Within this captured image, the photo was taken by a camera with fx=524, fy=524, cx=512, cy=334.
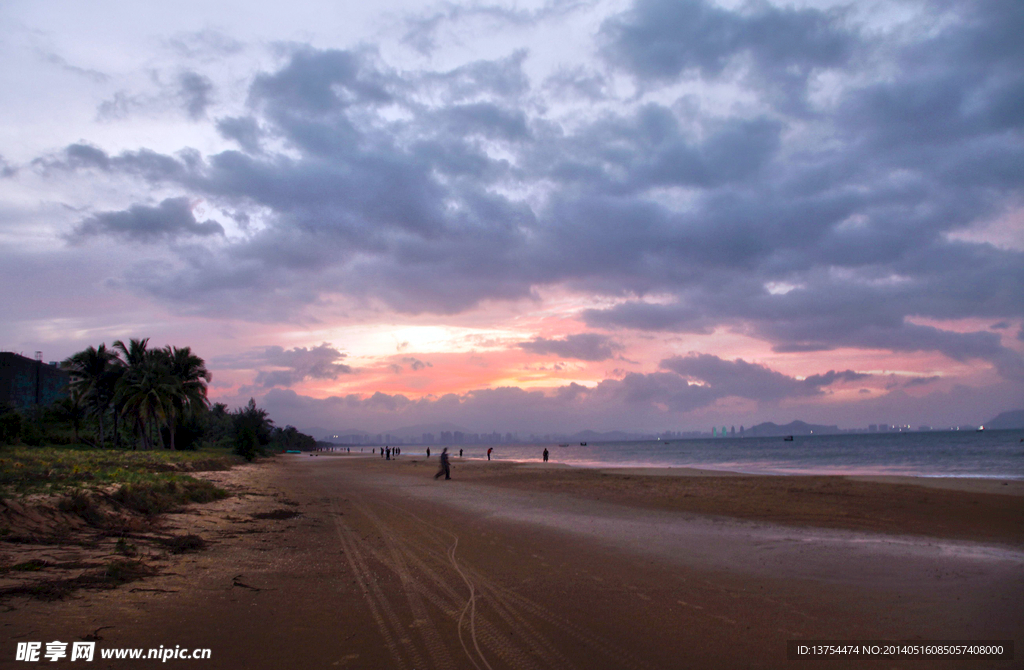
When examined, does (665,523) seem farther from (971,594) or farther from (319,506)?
(319,506)

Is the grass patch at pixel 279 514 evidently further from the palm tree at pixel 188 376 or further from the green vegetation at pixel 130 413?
the palm tree at pixel 188 376

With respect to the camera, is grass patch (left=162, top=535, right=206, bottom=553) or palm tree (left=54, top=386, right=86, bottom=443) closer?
grass patch (left=162, top=535, right=206, bottom=553)

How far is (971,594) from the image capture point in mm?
7234

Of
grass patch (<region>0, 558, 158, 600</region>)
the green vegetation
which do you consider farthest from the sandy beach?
the green vegetation

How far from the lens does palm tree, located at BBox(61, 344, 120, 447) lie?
Answer: 45.5 meters

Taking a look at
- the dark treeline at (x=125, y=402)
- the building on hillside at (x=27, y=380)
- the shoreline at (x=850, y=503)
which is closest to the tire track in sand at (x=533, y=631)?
the shoreline at (x=850, y=503)

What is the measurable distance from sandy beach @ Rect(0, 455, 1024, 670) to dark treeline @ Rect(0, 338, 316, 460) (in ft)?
119

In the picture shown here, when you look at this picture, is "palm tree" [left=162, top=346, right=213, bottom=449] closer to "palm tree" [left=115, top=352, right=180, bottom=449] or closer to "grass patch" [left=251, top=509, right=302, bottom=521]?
"palm tree" [left=115, top=352, right=180, bottom=449]

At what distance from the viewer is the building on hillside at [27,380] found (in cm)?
6769

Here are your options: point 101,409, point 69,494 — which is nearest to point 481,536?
point 69,494

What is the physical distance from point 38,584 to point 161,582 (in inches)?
50.4

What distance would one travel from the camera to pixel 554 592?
741 cm

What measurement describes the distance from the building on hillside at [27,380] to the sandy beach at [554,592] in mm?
76091

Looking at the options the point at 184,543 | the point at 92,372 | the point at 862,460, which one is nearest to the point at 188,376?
the point at 92,372
